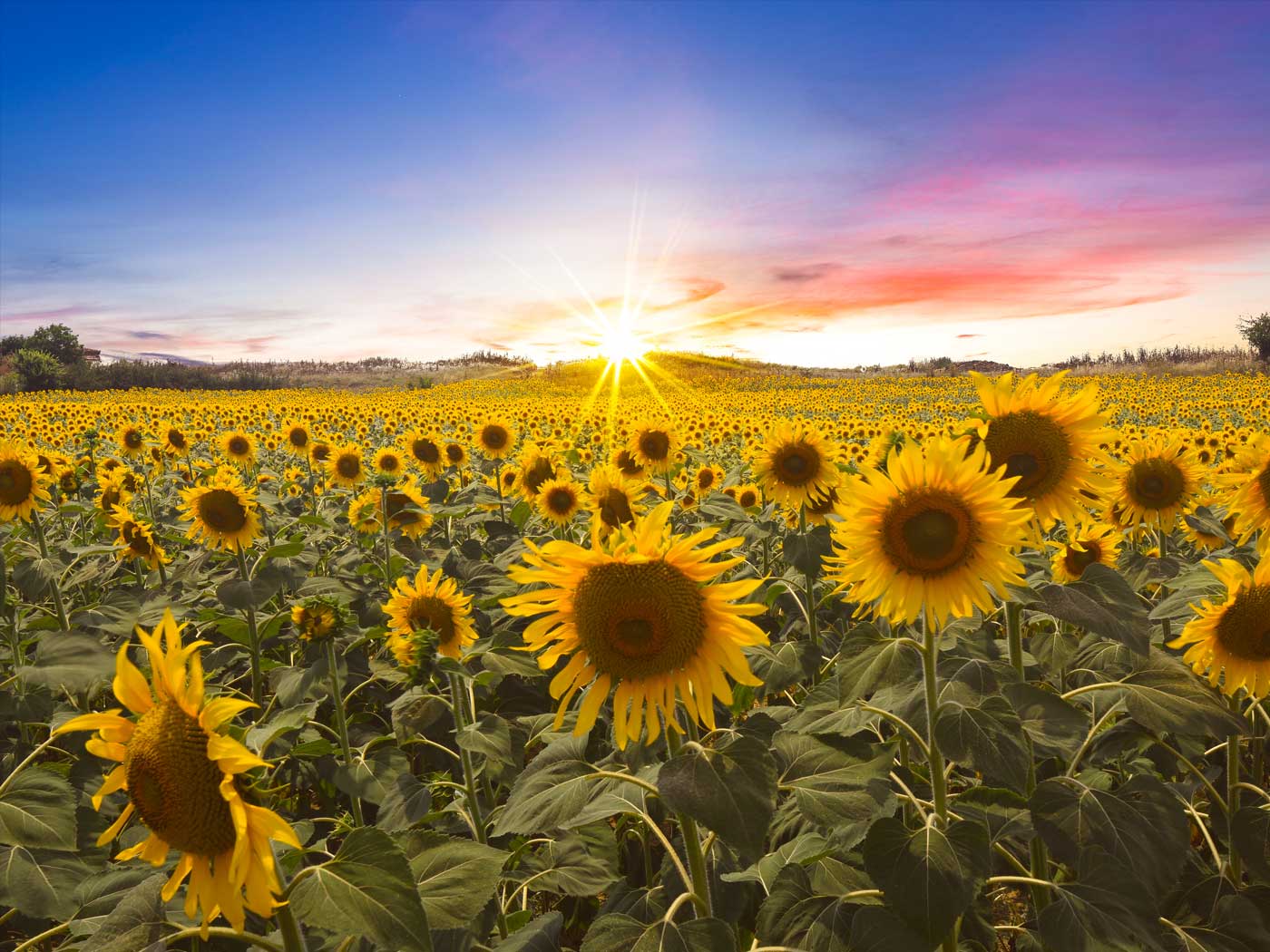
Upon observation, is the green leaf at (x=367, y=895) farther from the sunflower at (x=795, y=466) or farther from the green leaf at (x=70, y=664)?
the sunflower at (x=795, y=466)

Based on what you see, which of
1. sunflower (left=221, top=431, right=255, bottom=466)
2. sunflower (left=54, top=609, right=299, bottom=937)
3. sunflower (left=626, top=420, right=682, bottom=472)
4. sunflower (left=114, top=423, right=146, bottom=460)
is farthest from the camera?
sunflower (left=221, top=431, right=255, bottom=466)

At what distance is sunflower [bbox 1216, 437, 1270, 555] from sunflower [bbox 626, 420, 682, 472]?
196 inches

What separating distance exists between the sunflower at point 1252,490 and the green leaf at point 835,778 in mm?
2500

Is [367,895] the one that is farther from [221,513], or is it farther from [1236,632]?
[221,513]

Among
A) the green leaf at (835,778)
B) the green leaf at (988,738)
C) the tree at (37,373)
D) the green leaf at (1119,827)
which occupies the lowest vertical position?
the green leaf at (1119,827)

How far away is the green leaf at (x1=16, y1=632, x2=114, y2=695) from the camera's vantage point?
9.27 feet

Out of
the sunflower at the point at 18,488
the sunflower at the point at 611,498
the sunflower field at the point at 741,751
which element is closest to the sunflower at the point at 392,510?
the sunflower at the point at 611,498

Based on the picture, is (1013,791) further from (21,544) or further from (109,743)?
(21,544)

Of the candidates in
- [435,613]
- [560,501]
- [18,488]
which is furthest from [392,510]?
[435,613]

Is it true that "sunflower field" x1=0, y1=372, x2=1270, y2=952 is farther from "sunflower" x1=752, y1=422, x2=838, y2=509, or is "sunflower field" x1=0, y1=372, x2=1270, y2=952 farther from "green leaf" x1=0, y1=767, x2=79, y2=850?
"sunflower" x1=752, y1=422, x2=838, y2=509

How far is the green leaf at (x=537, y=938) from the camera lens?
206cm

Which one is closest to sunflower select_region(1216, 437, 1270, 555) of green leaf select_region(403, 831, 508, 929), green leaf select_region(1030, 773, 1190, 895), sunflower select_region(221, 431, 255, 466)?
green leaf select_region(1030, 773, 1190, 895)

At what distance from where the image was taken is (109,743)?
169cm

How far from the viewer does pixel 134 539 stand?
6.01 metres
